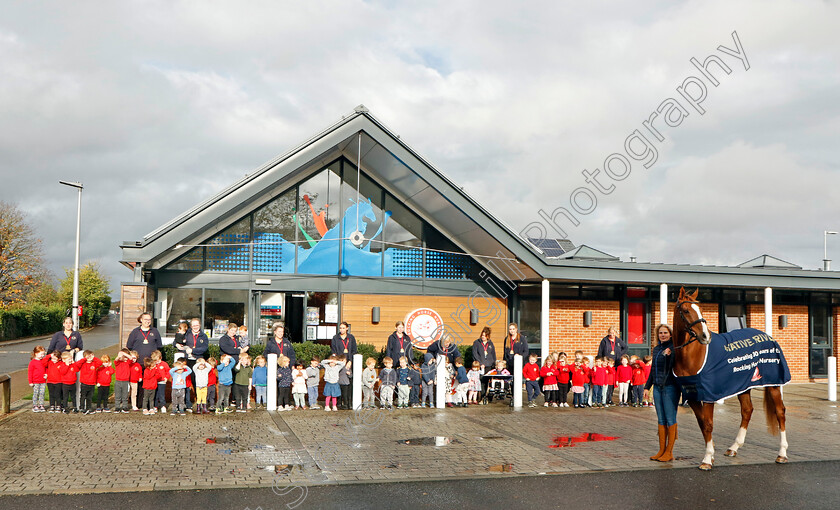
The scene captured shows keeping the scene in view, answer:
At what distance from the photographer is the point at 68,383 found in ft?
38.7

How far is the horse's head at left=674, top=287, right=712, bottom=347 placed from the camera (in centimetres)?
823

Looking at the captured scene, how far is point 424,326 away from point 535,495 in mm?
10805

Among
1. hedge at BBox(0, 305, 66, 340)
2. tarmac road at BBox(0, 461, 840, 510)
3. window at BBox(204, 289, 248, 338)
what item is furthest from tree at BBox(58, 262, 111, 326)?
tarmac road at BBox(0, 461, 840, 510)

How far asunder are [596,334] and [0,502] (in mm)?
15478

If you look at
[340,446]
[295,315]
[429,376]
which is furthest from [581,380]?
[295,315]

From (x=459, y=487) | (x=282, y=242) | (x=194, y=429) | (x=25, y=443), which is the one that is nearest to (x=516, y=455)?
(x=459, y=487)

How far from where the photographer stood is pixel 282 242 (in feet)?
54.2

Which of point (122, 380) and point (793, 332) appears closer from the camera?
point (122, 380)

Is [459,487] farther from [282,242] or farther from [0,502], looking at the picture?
[282,242]

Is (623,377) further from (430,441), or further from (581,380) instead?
(430,441)

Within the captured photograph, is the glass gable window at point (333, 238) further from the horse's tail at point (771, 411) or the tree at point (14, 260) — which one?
the tree at point (14, 260)

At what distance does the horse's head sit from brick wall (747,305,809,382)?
1349cm

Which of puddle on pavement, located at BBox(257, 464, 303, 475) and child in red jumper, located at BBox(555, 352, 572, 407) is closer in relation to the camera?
puddle on pavement, located at BBox(257, 464, 303, 475)

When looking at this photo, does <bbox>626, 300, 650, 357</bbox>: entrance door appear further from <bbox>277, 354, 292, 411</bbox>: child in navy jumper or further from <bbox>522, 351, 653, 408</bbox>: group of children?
<bbox>277, 354, 292, 411</bbox>: child in navy jumper
